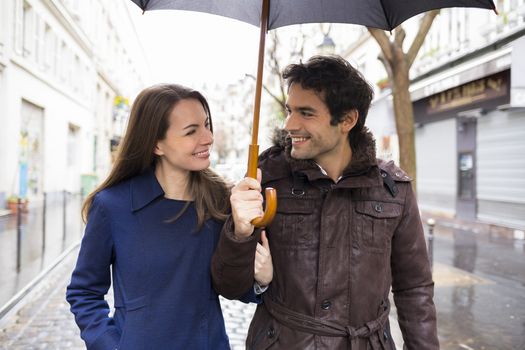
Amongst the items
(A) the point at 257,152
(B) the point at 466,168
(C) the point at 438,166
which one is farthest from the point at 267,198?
Result: (C) the point at 438,166

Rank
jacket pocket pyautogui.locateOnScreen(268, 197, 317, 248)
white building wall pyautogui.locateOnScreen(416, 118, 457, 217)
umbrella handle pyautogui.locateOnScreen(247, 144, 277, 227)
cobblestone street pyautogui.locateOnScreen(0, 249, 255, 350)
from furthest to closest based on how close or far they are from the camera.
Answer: white building wall pyautogui.locateOnScreen(416, 118, 457, 217) < cobblestone street pyautogui.locateOnScreen(0, 249, 255, 350) < jacket pocket pyautogui.locateOnScreen(268, 197, 317, 248) < umbrella handle pyautogui.locateOnScreen(247, 144, 277, 227)

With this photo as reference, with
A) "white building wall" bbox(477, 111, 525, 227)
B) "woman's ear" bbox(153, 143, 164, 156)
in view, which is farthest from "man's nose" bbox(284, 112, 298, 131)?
"white building wall" bbox(477, 111, 525, 227)

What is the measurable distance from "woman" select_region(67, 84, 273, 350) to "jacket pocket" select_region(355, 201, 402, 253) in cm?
44

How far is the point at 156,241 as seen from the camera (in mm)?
1935

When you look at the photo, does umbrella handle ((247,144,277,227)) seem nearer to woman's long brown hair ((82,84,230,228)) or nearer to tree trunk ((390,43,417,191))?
woman's long brown hair ((82,84,230,228))

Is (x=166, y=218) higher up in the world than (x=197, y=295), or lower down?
higher up

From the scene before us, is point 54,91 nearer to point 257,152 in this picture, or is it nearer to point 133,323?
point 133,323

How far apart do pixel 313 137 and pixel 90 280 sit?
114 cm

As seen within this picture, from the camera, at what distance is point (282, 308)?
77.7 inches

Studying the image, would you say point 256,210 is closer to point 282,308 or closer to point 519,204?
point 282,308

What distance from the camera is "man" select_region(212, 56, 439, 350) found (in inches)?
75.7

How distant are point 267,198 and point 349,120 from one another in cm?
84

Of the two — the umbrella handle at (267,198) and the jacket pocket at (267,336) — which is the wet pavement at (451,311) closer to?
the jacket pocket at (267,336)

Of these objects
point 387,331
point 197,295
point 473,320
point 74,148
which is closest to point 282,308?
point 197,295
